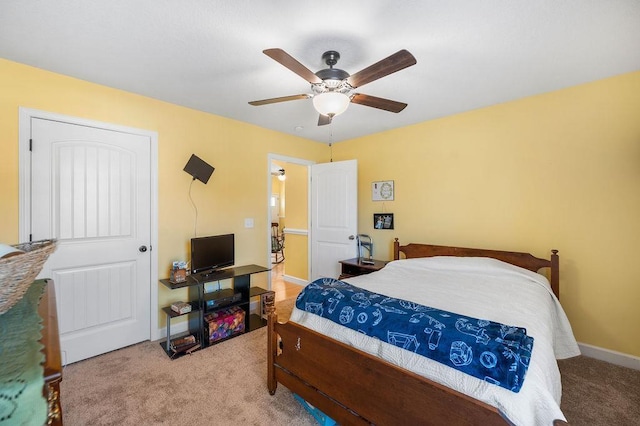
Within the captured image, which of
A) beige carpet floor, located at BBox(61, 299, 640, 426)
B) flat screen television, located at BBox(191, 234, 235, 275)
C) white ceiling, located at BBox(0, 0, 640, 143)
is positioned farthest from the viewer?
flat screen television, located at BBox(191, 234, 235, 275)

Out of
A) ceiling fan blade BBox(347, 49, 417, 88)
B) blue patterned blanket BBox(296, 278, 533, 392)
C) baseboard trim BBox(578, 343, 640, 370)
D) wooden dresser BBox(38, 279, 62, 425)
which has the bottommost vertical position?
baseboard trim BBox(578, 343, 640, 370)

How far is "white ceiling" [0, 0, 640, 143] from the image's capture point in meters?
1.63

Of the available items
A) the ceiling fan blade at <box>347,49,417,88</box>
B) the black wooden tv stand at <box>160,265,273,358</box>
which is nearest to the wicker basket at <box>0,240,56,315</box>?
the ceiling fan blade at <box>347,49,417,88</box>

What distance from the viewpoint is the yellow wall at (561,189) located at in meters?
2.41

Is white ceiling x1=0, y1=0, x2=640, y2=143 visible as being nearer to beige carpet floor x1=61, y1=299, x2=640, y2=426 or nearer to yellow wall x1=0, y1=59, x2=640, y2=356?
yellow wall x1=0, y1=59, x2=640, y2=356

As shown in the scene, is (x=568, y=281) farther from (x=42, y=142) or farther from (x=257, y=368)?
(x=42, y=142)

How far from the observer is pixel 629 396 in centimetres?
203

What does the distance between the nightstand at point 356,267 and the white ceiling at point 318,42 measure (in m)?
1.98

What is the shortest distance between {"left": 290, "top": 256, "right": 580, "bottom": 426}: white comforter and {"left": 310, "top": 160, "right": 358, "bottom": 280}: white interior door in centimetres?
106

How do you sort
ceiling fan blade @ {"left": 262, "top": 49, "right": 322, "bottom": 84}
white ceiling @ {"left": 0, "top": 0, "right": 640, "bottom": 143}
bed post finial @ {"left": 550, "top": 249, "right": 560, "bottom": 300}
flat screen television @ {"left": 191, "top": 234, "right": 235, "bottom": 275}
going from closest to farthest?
ceiling fan blade @ {"left": 262, "top": 49, "right": 322, "bottom": 84}
white ceiling @ {"left": 0, "top": 0, "right": 640, "bottom": 143}
bed post finial @ {"left": 550, "top": 249, "right": 560, "bottom": 300}
flat screen television @ {"left": 191, "top": 234, "right": 235, "bottom": 275}

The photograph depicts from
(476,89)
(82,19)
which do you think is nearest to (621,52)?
(476,89)

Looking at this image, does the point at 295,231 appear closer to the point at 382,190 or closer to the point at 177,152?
the point at 382,190

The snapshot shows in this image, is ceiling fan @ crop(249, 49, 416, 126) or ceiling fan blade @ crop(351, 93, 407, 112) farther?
ceiling fan blade @ crop(351, 93, 407, 112)

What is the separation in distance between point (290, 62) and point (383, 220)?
9.22ft
